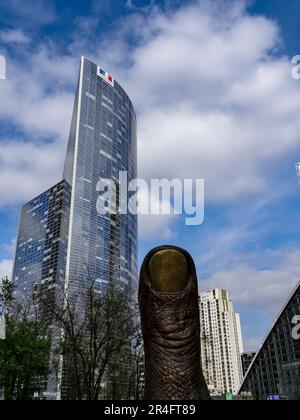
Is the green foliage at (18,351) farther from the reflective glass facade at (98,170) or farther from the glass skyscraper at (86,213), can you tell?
the glass skyscraper at (86,213)

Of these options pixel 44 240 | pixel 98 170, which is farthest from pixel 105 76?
pixel 44 240

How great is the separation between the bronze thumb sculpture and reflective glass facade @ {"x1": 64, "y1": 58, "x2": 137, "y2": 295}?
81.9 meters

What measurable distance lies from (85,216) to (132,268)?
74.0ft

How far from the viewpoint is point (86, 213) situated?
3964 inches

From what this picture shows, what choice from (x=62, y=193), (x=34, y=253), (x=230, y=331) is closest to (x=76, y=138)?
(x=62, y=193)

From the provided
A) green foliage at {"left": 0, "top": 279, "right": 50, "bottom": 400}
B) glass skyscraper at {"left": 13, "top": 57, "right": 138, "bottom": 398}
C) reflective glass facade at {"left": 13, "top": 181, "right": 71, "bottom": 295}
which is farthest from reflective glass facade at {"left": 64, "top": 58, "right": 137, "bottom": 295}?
green foliage at {"left": 0, "top": 279, "right": 50, "bottom": 400}

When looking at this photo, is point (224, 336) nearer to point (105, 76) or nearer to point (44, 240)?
point (44, 240)

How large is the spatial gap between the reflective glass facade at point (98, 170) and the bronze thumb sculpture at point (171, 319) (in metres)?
81.9

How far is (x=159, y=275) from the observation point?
5477mm

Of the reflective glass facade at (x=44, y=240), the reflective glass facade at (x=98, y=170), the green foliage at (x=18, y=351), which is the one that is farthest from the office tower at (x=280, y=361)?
the green foliage at (x=18, y=351)

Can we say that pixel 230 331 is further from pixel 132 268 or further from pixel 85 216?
pixel 85 216

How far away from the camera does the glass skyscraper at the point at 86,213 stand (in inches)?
3903

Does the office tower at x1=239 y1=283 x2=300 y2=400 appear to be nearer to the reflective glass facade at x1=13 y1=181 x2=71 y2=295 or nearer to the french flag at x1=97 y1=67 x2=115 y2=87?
the reflective glass facade at x1=13 y1=181 x2=71 y2=295

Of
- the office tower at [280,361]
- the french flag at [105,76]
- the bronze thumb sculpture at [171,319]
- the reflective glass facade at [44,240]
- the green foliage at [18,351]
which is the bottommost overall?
the bronze thumb sculpture at [171,319]
